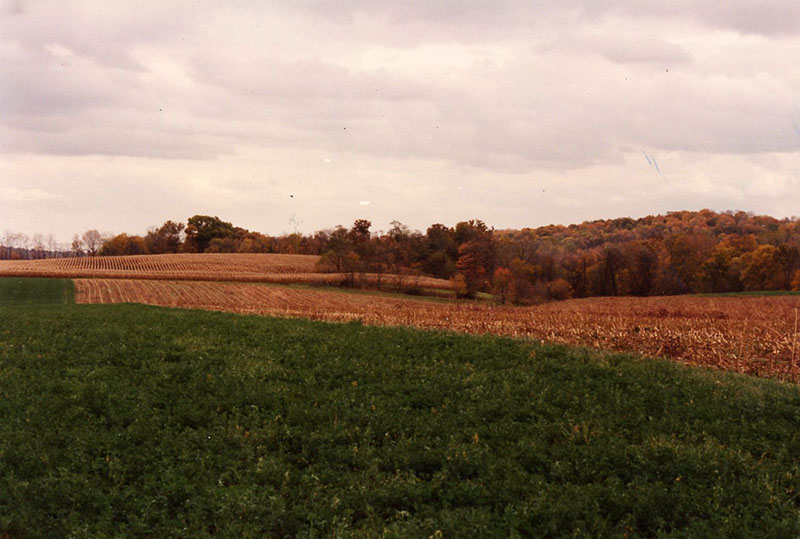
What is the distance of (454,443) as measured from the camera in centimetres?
1005

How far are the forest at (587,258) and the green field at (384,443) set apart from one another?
6065 cm

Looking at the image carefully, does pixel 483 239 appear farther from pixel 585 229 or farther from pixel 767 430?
pixel 767 430

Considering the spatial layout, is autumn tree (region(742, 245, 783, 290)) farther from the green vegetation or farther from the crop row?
the green vegetation

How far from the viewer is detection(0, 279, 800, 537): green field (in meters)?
7.96

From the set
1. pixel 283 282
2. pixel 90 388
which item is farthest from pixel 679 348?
pixel 283 282

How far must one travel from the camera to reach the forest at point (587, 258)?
79.6 m

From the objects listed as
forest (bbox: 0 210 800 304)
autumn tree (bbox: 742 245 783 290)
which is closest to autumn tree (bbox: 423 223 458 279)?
forest (bbox: 0 210 800 304)

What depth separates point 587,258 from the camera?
92125mm

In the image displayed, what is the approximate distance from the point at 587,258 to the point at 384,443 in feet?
288

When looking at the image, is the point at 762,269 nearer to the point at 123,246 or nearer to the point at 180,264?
the point at 180,264

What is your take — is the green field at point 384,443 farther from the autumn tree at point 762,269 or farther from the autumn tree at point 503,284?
the autumn tree at point 762,269

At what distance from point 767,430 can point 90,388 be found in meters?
14.1

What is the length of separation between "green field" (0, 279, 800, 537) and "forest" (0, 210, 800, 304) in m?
60.7

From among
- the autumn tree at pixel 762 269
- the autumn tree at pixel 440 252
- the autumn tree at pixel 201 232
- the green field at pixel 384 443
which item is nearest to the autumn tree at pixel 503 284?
the autumn tree at pixel 440 252
